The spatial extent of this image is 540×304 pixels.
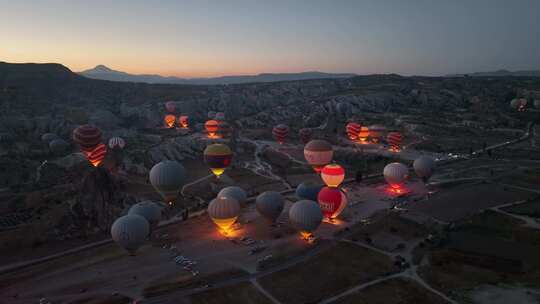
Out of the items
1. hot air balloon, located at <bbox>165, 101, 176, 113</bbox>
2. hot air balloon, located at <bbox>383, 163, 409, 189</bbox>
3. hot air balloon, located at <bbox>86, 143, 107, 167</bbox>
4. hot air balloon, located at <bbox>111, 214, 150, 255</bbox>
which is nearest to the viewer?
hot air balloon, located at <bbox>111, 214, 150, 255</bbox>

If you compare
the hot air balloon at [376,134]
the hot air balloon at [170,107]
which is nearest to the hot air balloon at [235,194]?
the hot air balloon at [376,134]

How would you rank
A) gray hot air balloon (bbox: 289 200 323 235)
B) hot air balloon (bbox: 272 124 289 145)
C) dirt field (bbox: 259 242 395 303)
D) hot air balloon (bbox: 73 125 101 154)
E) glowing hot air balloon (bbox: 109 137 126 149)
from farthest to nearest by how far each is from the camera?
hot air balloon (bbox: 272 124 289 145), glowing hot air balloon (bbox: 109 137 126 149), hot air balloon (bbox: 73 125 101 154), gray hot air balloon (bbox: 289 200 323 235), dirt field (bbox: 259 242 395 303)

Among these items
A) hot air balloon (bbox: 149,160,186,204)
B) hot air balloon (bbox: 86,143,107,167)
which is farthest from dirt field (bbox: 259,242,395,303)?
hot air balloon (bbox: 86,143,107,167)

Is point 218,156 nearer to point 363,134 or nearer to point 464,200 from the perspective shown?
point 464,200

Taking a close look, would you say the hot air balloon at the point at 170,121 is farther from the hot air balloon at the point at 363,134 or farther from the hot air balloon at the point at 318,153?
the hot air balloon at the point at 318,153

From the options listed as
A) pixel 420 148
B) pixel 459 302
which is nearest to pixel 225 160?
pixel 459 302

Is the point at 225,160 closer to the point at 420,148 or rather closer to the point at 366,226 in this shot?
the point at 366,226

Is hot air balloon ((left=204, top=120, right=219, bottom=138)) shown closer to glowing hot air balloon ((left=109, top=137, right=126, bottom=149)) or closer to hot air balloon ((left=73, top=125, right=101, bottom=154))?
glowing hot air balloon ((left=109, top=137, right=126, bottom=149))
